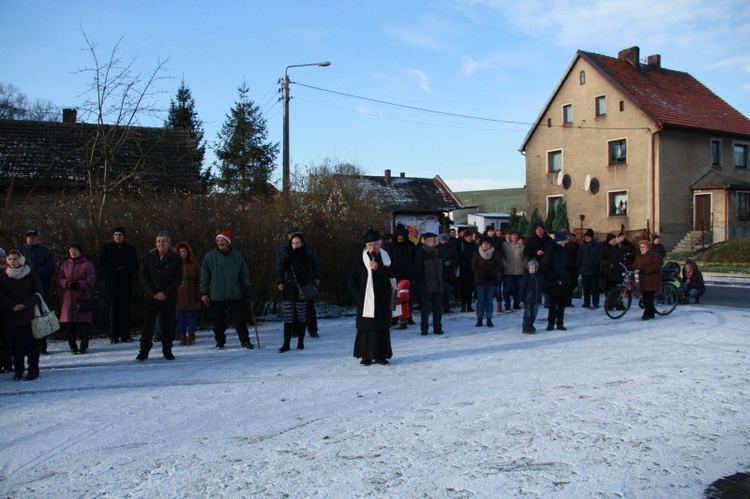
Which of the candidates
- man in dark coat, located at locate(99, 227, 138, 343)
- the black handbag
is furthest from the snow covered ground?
man in dark coat, located at locate(99, 227, 138, 343)

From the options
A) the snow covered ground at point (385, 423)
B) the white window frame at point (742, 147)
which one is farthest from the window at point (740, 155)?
the snow covered ground at point (385, 423)

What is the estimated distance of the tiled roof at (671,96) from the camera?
35938mm

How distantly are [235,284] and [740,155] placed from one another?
39.7 metres

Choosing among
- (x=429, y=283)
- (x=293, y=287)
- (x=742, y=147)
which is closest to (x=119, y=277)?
(x=293, y=287)

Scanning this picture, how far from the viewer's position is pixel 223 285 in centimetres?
1005

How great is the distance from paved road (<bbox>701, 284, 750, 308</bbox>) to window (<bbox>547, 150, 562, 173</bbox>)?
2038 cm

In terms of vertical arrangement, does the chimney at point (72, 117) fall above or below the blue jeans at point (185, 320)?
above

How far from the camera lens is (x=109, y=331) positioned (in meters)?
11.2

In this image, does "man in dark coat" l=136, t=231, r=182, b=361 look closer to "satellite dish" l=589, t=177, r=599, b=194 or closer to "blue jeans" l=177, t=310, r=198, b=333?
"blue jeans" l=177, t=310, r=198, b=333

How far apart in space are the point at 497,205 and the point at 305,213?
3213 inches

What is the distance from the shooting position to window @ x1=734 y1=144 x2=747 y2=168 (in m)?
39.2

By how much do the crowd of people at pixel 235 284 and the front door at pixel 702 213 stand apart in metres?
24.6

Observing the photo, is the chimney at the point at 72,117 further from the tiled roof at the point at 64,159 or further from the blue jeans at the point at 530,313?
the blue jeans at the point at 530,313

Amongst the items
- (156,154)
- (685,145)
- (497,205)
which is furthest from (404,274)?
(497,205)
